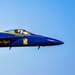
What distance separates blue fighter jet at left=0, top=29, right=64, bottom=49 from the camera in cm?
3750

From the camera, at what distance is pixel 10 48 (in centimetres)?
3831

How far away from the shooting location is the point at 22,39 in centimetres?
3809

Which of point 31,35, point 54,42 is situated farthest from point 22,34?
point 54,42

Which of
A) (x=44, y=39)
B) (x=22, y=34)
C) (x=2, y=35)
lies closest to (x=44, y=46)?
(x=44, y=39)

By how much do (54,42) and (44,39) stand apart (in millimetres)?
1373

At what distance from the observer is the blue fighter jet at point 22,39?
37.5 metres

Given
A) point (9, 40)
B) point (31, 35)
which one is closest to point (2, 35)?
point (9, 40)

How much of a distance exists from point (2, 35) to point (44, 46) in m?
5.82

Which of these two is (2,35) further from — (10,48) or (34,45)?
(34,45)

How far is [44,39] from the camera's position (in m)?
37.6

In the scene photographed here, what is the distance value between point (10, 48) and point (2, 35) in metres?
2.05

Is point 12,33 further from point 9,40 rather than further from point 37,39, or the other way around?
point 37,39

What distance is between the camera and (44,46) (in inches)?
1492

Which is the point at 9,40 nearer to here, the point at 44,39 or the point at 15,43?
the point at 15,43
